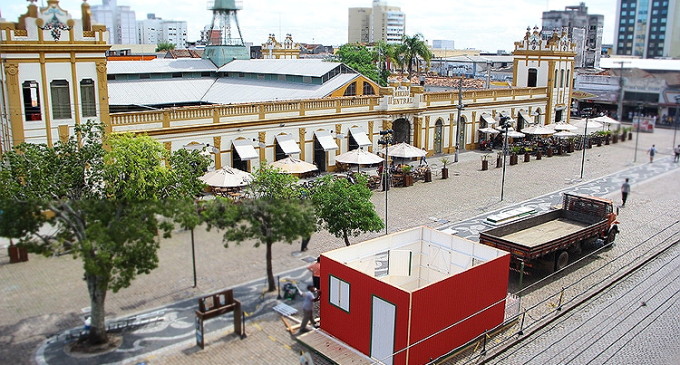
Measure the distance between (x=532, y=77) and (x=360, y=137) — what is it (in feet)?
66.7

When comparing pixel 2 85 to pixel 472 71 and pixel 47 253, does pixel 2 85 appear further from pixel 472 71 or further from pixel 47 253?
pixel 472 71

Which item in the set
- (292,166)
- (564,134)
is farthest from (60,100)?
(564,134)

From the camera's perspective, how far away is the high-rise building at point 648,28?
12.9 m

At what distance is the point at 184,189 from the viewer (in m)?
16.5

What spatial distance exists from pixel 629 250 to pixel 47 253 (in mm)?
18316

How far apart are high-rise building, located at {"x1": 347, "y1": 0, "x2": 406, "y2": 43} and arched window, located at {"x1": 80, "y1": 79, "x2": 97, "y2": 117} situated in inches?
5547

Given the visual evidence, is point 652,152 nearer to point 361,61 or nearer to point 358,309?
point 358,309

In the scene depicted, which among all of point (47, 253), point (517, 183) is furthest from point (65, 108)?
point (517, 183)

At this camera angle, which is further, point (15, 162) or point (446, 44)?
point (446, 44)

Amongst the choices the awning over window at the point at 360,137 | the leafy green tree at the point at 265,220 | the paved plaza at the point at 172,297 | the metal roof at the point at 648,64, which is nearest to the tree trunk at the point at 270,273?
the leafy green tree at the point at 265,220

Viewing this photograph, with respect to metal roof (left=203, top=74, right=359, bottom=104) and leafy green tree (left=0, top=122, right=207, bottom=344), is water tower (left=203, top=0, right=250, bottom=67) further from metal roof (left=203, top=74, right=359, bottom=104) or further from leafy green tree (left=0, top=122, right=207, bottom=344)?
leafy green tree (left=0, top=122, right=207, bottom=344)

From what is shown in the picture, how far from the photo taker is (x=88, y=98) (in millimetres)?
22047

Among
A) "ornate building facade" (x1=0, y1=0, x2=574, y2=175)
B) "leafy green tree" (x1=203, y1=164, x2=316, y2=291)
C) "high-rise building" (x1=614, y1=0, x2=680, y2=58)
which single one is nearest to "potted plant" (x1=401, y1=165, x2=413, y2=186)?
"ornate building facade" (x1=0, y1=0, x2=574, y2=175)

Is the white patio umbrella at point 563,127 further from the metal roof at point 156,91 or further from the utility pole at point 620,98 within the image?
the utility pole at point 620,98
